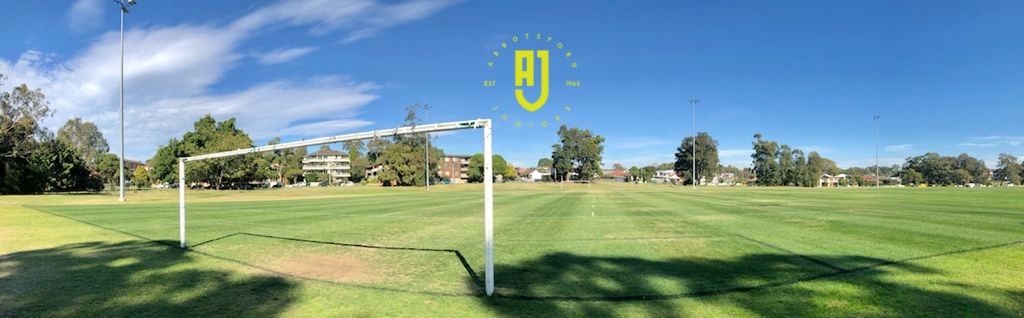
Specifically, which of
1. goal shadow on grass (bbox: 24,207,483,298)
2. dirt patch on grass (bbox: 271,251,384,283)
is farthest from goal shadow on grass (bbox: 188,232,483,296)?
dirt patch on grass (bbox: 271,251,384,283)

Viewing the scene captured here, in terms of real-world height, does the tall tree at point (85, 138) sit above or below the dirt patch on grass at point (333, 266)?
above

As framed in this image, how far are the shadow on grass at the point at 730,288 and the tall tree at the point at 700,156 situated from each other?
10885 centimetres

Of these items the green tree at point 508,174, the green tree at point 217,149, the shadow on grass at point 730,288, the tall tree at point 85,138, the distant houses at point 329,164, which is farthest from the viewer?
the green tree at point 508,174

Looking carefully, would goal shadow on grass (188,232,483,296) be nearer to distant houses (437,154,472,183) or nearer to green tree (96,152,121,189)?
green tree (96,152,121,189)

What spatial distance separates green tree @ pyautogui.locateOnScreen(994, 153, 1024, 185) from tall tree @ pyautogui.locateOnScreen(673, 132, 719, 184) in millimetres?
106478

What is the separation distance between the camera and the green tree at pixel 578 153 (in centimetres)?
10431

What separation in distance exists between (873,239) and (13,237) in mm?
20762

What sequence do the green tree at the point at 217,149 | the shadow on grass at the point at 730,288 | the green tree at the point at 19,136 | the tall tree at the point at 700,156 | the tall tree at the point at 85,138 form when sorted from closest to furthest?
the shadow on grass at the point at 730,288 → the green tree at the point at 19,136 → the green tree at the point at 217,149 → the tall tree at the point at 85,138 → the tall tree at the point at 700,156

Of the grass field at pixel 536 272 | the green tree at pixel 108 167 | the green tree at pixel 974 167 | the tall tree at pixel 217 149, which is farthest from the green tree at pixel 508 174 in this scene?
the grass field at pixel 536 272

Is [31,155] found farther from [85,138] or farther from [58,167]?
[85,138]

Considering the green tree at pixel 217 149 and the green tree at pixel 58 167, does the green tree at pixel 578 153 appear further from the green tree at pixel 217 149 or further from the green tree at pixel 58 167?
the green tree at pixel 58 167

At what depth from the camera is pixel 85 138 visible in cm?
10294

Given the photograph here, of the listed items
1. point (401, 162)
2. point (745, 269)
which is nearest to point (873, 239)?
point (745, 269)

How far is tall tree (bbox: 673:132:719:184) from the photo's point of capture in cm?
11169
